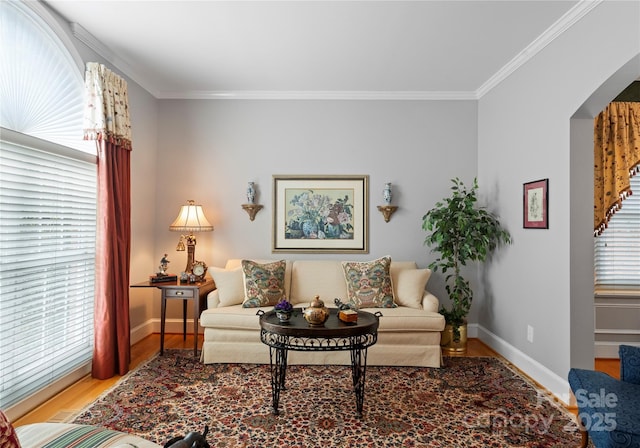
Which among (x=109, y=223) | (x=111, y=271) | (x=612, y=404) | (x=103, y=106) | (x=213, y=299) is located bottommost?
(x=612, y=404)

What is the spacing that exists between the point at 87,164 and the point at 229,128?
66.9 inches

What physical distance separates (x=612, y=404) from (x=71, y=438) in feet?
7.80

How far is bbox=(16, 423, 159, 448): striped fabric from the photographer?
1.44 meters

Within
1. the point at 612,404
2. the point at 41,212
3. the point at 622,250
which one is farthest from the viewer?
the point at 622,250

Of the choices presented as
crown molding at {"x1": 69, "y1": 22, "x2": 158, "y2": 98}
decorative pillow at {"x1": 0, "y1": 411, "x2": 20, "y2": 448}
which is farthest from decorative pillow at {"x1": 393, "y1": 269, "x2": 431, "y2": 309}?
crown molding at {"x1": 69, "y1": 22, "x2": 158, "y2": 98}

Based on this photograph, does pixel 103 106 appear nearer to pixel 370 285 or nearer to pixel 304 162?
pixel 304 162

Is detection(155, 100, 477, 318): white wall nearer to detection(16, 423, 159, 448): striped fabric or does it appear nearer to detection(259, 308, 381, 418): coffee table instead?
detection(259, 308, 381, 418): coffee table

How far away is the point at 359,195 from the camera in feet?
14.7

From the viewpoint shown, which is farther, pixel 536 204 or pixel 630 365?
pixel 536 204

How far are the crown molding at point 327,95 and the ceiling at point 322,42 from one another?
0.05 feet

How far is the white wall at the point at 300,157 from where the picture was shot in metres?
4.49

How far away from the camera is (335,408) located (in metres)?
2.65

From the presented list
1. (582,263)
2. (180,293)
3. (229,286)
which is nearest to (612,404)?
(582,263)

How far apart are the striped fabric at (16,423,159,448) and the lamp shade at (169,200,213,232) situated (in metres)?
2.63
